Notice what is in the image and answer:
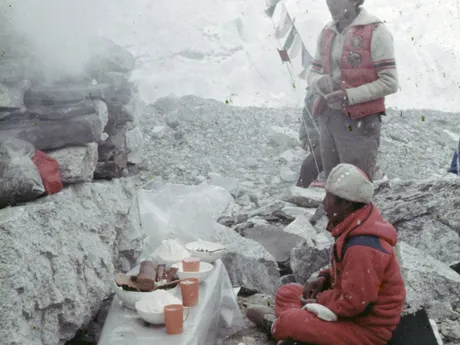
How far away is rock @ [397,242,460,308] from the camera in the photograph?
4.36 metres

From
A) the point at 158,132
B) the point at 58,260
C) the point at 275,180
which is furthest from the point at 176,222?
the point at 158,132

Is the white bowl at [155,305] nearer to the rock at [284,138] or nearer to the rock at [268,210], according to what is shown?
the rock at [268,210]

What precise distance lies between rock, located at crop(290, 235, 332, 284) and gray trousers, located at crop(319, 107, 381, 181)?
830 millimetres

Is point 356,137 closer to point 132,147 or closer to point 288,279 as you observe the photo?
point 288,279

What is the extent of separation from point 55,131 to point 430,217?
3.74 meters

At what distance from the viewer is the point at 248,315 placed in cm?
421

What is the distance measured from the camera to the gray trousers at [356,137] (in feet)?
15.7

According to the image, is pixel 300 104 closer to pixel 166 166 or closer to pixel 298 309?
pixel 166 166

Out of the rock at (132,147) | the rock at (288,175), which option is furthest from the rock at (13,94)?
the rock at (288,175)

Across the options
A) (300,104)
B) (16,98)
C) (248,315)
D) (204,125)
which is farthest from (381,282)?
(300,104)

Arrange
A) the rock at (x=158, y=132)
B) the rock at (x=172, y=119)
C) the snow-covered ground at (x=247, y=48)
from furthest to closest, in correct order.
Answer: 1. the snow-covered ground at (x=247, y=48)
2. the rock at (x=172, y=119)
3. the rock at (x=158, y=132)

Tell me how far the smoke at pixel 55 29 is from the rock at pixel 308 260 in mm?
2510

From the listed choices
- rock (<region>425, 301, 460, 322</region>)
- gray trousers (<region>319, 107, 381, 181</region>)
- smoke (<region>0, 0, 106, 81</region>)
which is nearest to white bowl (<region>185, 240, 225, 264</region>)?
gray trousers (<region>319, 107, 381, 181</region>)

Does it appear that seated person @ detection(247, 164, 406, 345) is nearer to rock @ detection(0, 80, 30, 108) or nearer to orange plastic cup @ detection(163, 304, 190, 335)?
orange plastic cup @ detection(163, 304, 190, 335)
